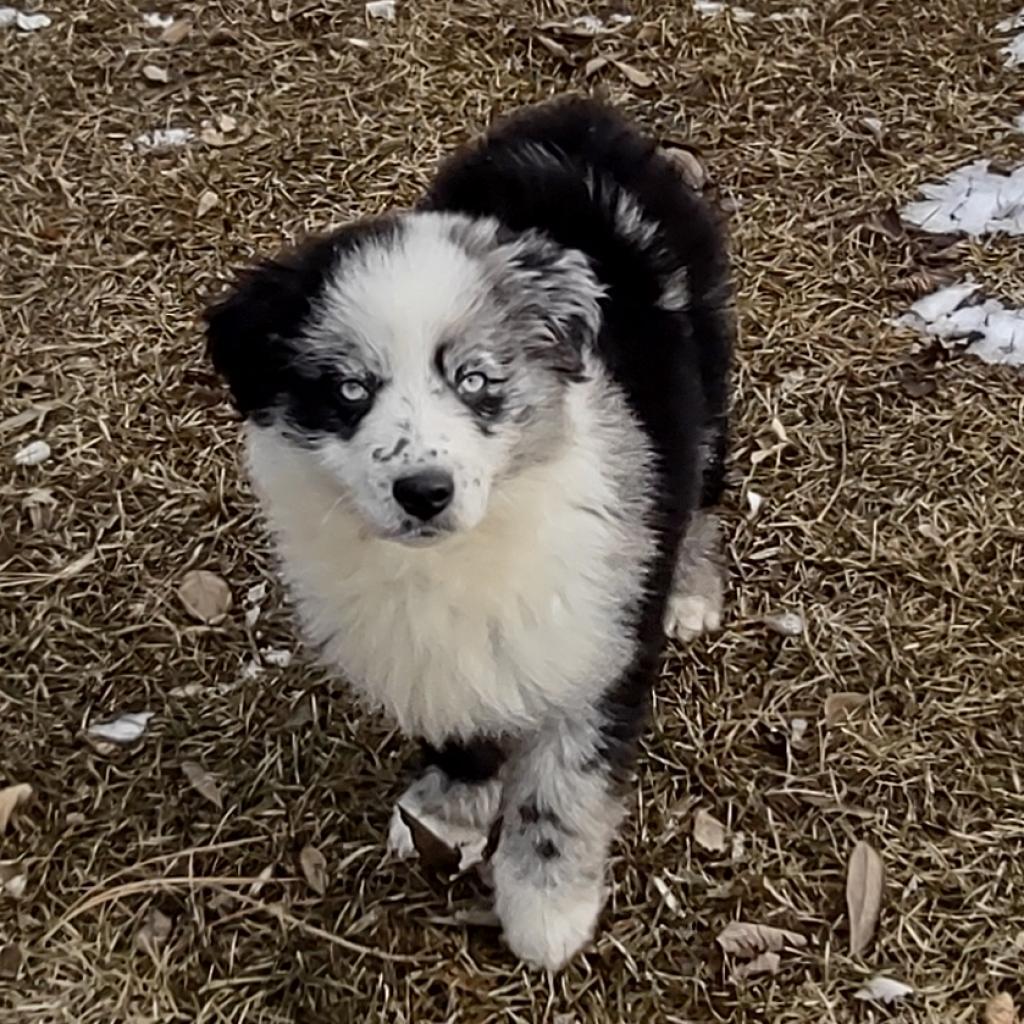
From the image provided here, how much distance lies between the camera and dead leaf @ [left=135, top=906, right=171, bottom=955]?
238cm

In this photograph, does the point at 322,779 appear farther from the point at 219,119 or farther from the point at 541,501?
the point at 219,119

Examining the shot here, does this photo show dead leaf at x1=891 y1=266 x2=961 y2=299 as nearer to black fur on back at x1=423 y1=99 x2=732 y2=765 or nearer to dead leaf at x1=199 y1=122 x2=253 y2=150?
black fur on back at x1=423 y1=99 x2=732 y2=765

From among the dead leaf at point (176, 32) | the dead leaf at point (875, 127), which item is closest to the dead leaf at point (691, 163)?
the dead leaf at point (875, 127)

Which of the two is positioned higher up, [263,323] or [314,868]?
[263,323]

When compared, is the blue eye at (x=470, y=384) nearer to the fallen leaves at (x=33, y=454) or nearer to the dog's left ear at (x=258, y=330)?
the dog's left ear at (x=258, y=330)

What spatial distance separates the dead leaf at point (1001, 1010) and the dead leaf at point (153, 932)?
Result: 4.16 ft

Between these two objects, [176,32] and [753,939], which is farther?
[176,32]

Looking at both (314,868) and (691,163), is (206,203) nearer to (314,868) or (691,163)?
(691,163)

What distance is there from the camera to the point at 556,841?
2.28 metres

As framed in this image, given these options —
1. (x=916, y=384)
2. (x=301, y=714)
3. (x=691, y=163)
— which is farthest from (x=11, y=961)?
(x=691, y=163)

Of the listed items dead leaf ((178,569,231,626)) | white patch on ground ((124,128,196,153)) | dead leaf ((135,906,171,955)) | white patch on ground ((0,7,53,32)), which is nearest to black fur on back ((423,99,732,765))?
dead leaf ((135,906,171,955))

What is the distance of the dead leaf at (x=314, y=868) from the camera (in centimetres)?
247

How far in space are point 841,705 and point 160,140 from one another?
2316mm

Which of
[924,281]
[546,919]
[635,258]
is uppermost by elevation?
[635,258]
